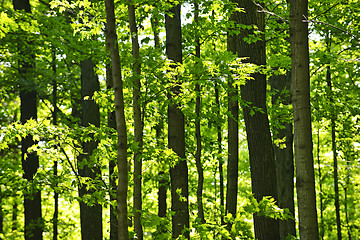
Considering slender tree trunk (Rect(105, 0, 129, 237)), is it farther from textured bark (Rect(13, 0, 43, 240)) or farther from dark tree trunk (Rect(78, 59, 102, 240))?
textured bark (Rect(13, 0, 43, 240))

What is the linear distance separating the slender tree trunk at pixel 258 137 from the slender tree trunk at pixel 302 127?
248 centimetres

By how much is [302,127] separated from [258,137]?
2.81 m

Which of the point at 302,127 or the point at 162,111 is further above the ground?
the point at 162,111

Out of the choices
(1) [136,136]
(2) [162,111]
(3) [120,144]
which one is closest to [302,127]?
(3) [120,144]

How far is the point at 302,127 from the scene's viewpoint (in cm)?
389

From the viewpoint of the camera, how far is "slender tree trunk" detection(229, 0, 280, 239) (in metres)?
6.55

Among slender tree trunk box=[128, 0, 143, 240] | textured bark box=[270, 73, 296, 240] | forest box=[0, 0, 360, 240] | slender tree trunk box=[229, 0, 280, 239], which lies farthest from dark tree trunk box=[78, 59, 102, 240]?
textured bark box=[270, 73, 296, 240]

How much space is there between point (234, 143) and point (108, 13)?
5720mm

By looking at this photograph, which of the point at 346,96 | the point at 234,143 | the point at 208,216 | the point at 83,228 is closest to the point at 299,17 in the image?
the point at 234,143

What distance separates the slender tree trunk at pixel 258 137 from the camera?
6.55 meters

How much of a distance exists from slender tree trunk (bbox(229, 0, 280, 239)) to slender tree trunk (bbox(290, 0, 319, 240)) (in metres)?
2.48

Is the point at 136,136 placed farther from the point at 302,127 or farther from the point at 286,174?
the point at 286,174

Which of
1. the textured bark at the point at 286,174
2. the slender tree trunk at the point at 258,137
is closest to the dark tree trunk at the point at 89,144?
the slender tree trunk at the point at 258,137

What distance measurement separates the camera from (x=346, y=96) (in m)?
12.4
